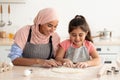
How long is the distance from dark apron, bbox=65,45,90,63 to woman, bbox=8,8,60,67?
12cm

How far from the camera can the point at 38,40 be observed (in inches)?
87.8

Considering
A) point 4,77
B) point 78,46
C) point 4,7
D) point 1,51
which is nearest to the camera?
point 4,77

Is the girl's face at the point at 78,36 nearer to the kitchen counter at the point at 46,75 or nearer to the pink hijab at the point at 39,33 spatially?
the pink hijab at the point at 39,33

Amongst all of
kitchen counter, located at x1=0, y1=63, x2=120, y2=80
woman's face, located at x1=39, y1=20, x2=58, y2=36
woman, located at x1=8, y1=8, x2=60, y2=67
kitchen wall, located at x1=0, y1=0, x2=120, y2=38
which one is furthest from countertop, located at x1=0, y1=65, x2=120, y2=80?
kitchen wall, located at x1=0, y1=0, x2=120, y2=38

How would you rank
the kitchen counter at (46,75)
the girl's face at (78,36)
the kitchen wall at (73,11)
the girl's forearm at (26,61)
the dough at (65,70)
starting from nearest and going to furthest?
the kitchen counter at (46,75), the dough at (65,70), the girl's forearm at (26,61), the girl's face at (78,36), the kitchen wall at (73,11)

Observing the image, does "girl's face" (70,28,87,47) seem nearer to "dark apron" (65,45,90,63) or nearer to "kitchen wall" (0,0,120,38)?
"dark apron" (65,45,90,63)

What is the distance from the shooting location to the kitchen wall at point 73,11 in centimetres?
393

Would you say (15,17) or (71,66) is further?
(15,17)

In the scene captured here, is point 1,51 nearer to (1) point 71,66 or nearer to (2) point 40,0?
(2) point 40,0

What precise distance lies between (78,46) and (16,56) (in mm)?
519

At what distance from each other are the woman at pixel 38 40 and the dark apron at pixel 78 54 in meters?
0.12

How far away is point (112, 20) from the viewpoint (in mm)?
3963

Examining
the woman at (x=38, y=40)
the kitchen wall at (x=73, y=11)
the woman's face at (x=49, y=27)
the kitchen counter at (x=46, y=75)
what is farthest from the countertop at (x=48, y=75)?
the kitchen wall at (x=73, y=11)

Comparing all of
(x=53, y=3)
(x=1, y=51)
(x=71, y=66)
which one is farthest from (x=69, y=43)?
(x=53, y=3)
